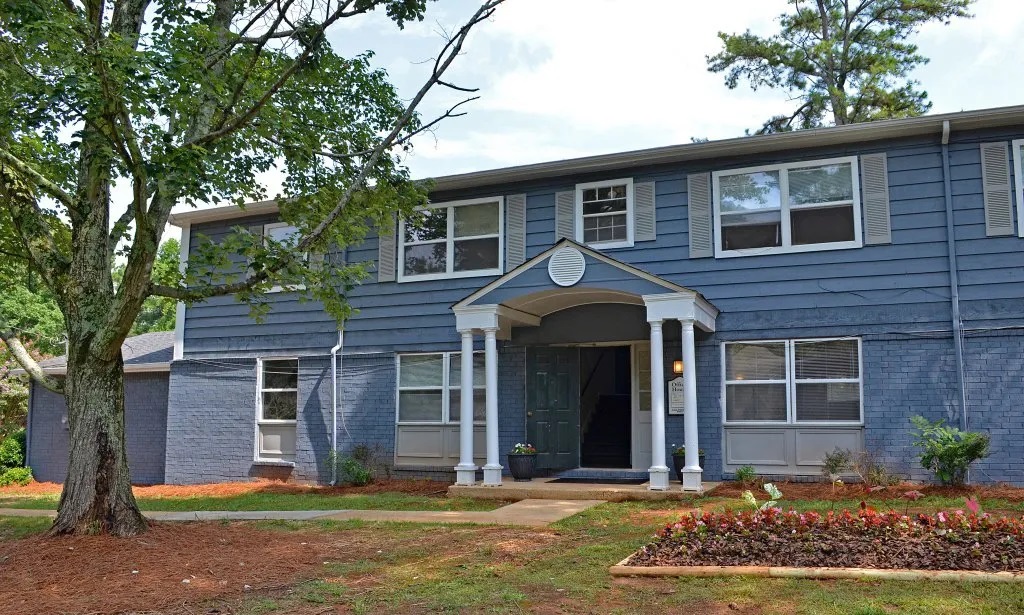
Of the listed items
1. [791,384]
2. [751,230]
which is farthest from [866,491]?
[751,230]

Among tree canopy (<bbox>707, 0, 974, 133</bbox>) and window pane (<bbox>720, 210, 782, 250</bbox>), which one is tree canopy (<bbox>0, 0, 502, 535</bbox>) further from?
tree canopy (<bbox>707, 0, 974, 133</bbox>)

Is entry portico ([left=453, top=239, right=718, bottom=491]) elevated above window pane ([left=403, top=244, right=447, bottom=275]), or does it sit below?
below

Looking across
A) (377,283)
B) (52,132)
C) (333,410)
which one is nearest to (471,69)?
(52,132)

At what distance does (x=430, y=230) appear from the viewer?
1484 cm

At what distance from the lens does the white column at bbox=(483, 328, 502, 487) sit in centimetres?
1233

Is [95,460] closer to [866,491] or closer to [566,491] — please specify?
[566,491]

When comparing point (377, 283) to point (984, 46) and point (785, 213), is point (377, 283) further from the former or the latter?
point (984, 46)

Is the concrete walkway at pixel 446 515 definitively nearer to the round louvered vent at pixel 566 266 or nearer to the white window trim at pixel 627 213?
the round louvered vent at pixel 566 266

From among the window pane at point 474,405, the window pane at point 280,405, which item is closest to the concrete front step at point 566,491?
the window pane at point 474,405

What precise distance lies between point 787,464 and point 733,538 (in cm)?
A: 595

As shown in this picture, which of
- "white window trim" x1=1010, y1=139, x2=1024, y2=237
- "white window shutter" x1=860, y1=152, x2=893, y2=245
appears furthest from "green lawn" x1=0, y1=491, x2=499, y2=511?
"white window trim" x1=1010, y1=139, x2=1024, y2=237

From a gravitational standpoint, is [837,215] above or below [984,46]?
below

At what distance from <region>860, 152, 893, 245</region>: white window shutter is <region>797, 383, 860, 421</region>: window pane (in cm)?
204

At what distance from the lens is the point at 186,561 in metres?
7.52
